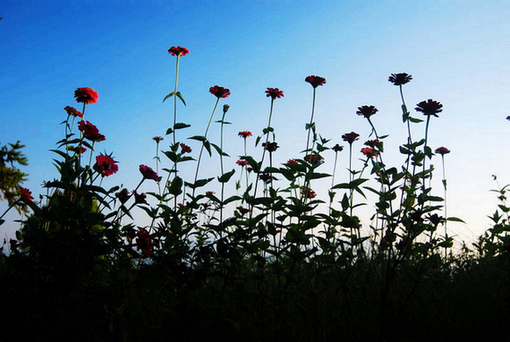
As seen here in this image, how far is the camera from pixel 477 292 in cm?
304

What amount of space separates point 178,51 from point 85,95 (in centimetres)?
95

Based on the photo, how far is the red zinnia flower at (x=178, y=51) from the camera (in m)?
3.84

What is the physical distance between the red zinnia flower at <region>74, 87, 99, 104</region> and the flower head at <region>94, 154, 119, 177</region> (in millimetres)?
664

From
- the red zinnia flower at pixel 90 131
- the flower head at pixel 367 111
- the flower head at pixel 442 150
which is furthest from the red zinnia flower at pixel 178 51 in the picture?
the flower head at pixel 442 150

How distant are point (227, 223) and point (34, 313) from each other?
43.3 inches

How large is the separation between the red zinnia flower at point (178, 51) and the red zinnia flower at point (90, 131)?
1.12 metres

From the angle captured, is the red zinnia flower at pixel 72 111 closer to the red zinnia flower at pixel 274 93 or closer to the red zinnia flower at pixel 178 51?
the red zinnia flower at pixel 178 51

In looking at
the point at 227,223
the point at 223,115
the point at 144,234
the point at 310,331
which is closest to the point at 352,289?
the point at 310,331

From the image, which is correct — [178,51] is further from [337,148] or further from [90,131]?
[337,148]

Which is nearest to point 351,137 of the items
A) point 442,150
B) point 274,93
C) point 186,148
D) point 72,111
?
point 274,93

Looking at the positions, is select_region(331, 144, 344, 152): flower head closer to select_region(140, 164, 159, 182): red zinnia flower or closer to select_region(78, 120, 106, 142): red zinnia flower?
select_region(140, 164, 159, 182): red zinnia flower

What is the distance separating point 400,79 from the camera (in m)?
2.92

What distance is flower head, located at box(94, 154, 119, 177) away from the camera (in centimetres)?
298

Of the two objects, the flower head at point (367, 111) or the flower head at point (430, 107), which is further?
the flower head at point (367, 111)
